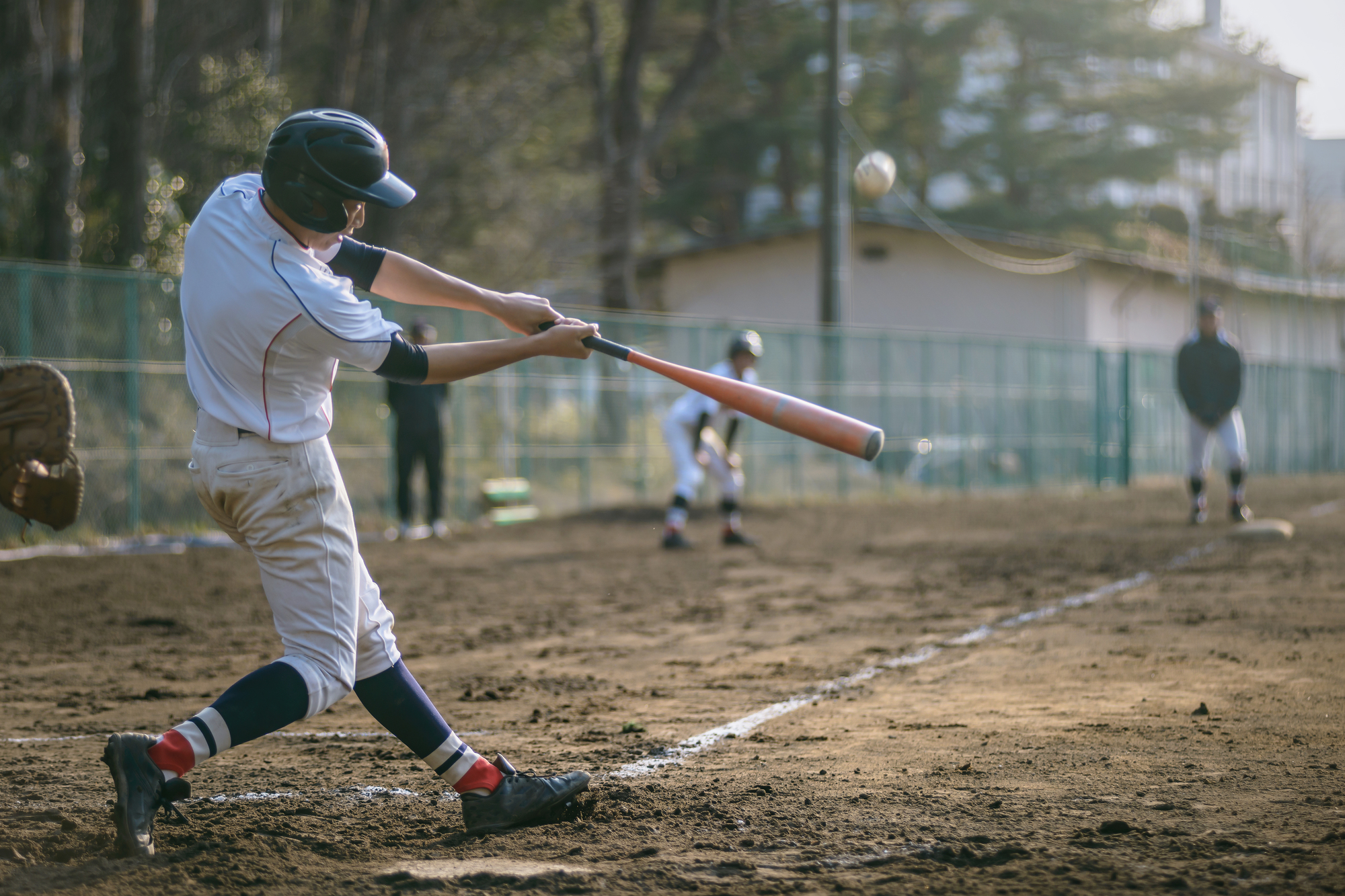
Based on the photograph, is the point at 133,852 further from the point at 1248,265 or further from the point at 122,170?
the point at 1248,265

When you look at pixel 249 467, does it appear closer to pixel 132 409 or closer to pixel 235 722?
pixel 235 722

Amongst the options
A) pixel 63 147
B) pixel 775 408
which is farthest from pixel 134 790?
pixel 63 147

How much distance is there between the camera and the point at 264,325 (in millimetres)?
3451

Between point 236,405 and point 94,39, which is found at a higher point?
point 94,39

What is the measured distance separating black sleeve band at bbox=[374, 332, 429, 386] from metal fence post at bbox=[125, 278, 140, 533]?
1094cm

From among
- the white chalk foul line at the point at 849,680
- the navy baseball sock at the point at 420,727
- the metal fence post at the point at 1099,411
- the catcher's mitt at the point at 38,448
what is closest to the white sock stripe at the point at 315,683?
the navy baseball sock at the point at 420,727

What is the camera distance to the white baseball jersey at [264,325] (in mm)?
3455

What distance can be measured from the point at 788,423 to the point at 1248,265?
3356 cm

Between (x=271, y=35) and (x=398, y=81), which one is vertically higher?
(x=271, y=35)

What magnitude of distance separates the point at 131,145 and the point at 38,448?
12151mm

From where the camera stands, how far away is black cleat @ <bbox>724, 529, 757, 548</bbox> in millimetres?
13820

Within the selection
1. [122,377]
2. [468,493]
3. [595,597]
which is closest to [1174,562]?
[595,597]

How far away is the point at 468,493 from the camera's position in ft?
56.0

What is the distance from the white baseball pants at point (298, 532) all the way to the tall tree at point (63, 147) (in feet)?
40.2
